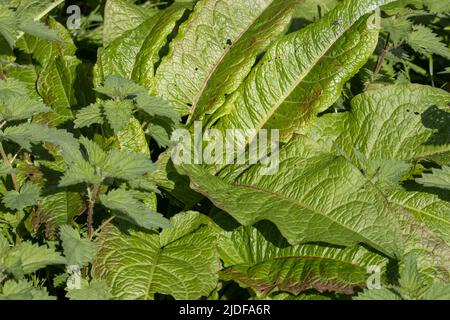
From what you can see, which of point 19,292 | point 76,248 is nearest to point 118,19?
point 76,248

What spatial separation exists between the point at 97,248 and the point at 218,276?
0.43 metres

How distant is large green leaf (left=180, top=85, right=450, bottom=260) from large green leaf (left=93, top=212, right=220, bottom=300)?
186 mm

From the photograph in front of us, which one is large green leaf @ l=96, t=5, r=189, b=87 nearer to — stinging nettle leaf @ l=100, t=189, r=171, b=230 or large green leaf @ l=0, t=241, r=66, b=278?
stinging nettle leaf @ l=100, t=189, r=171, b=230

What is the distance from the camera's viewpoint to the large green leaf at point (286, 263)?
259 cm

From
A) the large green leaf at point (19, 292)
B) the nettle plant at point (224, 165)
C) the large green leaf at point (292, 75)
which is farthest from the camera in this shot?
the large green leaf at point (292, 75)

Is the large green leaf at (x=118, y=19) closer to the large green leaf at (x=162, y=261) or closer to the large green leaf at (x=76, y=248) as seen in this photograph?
the large green leaf at (x=162, y=261)

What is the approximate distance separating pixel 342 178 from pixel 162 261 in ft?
2.29

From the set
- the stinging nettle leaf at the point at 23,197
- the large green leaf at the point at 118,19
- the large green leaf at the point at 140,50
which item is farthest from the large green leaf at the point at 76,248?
the large green leaf at the point at 118,19

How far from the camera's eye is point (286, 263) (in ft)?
9.00

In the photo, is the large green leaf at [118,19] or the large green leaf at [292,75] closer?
the large green leaf at [292,75]

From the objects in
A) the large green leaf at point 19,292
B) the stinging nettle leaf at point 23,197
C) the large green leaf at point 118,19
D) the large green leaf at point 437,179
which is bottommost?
the large green leaf at point 19,292

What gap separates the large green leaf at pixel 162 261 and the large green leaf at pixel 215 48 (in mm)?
604

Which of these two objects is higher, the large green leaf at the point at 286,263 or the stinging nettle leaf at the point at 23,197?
the stinging nettle leaf at the point at 23,197

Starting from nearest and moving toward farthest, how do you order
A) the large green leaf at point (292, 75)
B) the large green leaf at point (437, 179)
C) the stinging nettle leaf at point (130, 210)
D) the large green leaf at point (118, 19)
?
the stinging nettle leaf at point (130, 210) < the large green leaf at point (437, 179) < the large green leaf at point (292, 75) < the large green leaf at point (118, 19)
